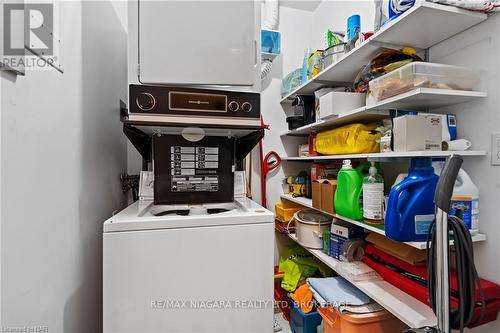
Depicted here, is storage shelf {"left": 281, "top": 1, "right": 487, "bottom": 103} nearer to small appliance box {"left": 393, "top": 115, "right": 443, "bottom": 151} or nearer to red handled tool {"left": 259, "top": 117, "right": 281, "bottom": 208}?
small appliance box {"left": 393, "top": 115, "right": 443, "bottom": 151}

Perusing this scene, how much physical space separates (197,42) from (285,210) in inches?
62.1

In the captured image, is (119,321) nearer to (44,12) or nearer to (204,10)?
(44,12)

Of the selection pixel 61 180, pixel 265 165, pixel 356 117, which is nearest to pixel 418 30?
pixel 356 117

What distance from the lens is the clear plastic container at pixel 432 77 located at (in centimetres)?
100

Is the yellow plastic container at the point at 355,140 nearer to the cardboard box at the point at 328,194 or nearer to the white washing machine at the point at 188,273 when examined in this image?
the cardboard box at the point at 328,194

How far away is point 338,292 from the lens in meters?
1.40

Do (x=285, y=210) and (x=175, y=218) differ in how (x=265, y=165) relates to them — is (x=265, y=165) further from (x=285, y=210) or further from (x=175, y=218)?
(x=175, y=218)

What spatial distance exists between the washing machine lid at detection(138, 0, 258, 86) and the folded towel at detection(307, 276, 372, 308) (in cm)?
124

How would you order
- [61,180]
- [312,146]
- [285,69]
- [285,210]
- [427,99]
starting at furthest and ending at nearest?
[285,69]
[285,210]
[312,146]
[427,99]
[61,180]

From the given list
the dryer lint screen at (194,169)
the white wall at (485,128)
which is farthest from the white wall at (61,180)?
the white wall at (485,128)

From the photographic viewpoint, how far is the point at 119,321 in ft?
2.93

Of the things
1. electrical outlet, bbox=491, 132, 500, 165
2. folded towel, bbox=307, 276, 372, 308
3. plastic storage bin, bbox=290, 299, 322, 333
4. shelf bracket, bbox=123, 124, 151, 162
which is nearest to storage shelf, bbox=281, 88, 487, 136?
electrical outlet, bbox=491, 132, 500, 165

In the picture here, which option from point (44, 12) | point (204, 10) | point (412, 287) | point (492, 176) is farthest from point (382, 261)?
point (44, 12)

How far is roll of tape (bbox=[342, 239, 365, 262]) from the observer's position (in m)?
1.48
